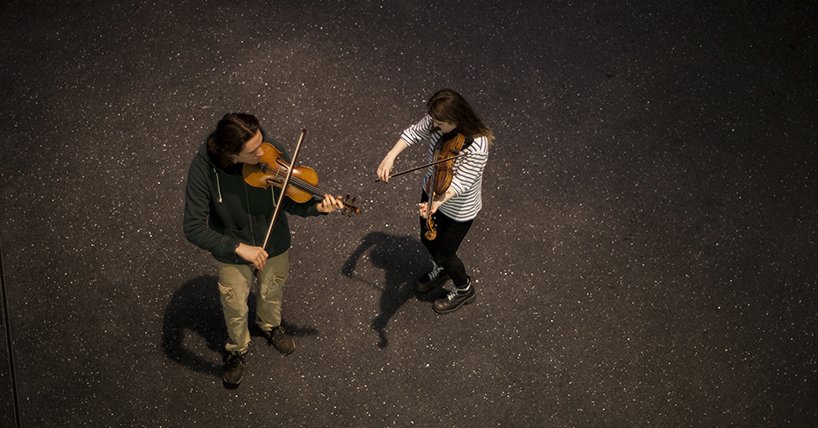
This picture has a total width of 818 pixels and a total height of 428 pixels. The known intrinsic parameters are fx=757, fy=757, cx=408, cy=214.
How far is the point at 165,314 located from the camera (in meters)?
3.69

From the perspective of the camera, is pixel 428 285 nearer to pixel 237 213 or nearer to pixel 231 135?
pixel 237 213

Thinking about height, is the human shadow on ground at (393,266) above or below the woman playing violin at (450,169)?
below

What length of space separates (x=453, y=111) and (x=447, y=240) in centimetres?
73

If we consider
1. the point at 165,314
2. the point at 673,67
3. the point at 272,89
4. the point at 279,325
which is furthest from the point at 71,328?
the point at 673,67

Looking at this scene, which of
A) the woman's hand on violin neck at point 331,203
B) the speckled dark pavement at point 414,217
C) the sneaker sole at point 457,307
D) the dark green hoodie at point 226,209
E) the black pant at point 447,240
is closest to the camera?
the dark green hoodie at point 226,209

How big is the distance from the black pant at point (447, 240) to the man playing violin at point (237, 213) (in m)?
0.57

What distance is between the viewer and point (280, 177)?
2.83 metres

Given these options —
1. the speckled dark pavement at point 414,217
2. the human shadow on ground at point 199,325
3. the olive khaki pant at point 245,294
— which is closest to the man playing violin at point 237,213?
the olive khaki pant at point 245,294

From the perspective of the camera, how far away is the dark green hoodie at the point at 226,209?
2.74m

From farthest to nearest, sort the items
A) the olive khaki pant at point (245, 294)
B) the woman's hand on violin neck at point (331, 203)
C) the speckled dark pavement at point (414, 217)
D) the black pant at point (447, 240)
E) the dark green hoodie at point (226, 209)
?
the speckled dark pavement at point (414, 217) < the black pant at point (447, 240) < the olive khaki pant at point (245, 294) < the woman's hand on violin neck at point (331, 203) < the dark green hoodie at point (226, 209)

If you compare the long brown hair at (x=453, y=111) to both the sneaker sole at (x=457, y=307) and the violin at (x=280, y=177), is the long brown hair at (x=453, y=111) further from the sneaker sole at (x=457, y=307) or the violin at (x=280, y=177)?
the sneaker sole at (x=457, y=307)

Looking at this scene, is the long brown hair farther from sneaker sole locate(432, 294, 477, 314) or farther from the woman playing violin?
sneaker sole locate(432, 294, 477, 314)

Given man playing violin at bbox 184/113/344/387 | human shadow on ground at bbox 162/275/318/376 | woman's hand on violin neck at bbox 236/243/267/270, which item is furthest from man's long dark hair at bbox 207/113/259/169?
human shadow on ground at bbox 162/275/318/376

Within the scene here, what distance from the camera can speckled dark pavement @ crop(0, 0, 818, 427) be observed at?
142 inches
